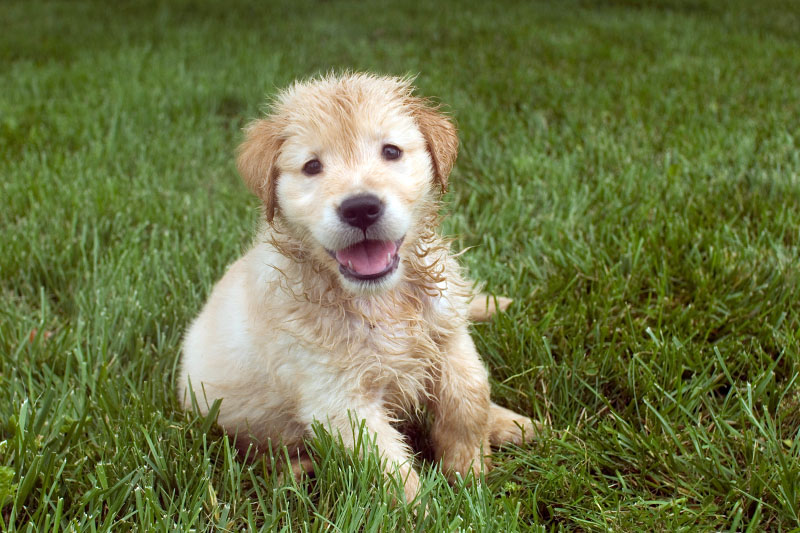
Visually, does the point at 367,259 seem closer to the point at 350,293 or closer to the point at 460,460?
the point at 350,293

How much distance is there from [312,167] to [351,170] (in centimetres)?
16

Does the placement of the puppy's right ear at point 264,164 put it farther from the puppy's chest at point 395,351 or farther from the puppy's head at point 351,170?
the puppy's chest at point 395,351

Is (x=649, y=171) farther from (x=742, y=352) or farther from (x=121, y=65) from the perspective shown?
(x=121, y=65)

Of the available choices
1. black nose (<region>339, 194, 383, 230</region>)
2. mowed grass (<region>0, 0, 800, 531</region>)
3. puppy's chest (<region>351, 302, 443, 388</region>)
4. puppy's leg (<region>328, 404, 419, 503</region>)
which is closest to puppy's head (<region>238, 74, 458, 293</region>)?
black nose (<region>339, 194, 383, 230</region>)

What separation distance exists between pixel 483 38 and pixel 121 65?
12.9 ft

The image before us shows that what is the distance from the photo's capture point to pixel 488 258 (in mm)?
3527

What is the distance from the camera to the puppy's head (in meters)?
2.04

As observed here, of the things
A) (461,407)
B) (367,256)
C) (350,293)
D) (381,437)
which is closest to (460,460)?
(461,407)

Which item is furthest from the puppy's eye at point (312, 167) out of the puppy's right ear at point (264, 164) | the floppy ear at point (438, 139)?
the floppy ear at point (438, 139)

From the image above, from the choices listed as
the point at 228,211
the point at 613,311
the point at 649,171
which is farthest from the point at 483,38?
the point at 613,311

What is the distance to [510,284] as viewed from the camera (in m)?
3.32

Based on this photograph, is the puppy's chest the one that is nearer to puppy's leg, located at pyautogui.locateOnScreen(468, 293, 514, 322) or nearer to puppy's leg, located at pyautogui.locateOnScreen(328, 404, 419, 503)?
puppy's leg, located at pyautogui.locateOnScreen(328, 404, 419, 503)

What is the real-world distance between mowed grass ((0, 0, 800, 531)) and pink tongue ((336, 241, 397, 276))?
0.55m

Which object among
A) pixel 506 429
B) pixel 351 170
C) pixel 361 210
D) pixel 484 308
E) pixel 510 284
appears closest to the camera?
pixel 361 210
